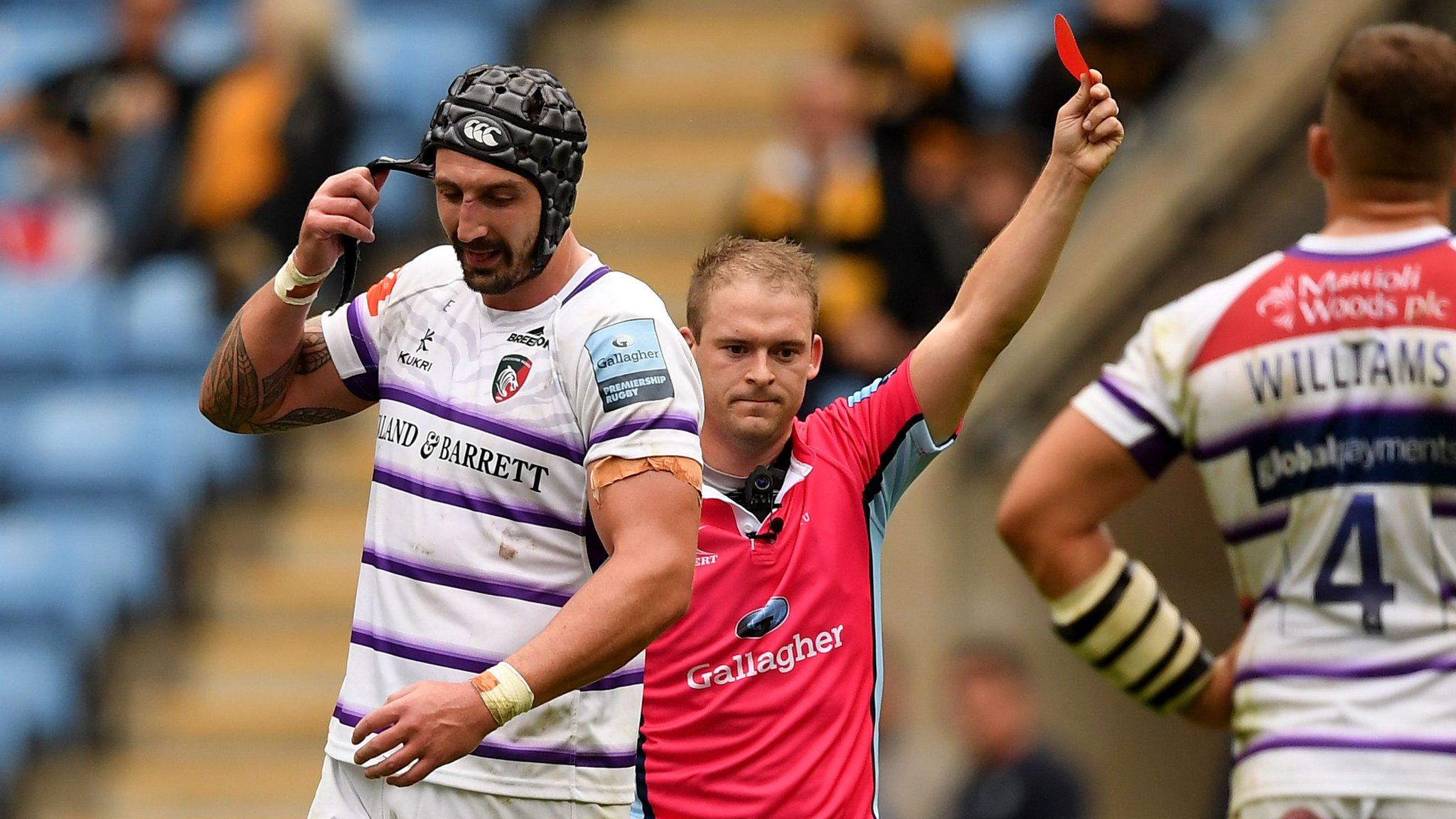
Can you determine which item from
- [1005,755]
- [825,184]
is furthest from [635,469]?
[825,184]

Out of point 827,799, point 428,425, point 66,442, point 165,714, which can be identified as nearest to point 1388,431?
point 827,799

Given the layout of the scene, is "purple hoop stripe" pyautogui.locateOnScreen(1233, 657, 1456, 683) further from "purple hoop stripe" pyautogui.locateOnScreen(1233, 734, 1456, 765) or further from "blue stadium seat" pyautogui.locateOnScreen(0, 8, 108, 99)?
"blue stadium seat" pyautogui.locateOnScreen(0, 8, 108, 99)

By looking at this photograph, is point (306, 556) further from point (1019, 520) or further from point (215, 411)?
point (1019, 520)

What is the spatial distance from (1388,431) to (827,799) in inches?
53.4

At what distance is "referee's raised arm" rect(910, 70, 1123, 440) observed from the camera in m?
4.64

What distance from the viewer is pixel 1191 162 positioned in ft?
30.4

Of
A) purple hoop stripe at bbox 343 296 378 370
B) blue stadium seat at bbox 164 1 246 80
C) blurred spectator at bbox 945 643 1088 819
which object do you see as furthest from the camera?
blue stadium seat at bbox 164 1 246 80

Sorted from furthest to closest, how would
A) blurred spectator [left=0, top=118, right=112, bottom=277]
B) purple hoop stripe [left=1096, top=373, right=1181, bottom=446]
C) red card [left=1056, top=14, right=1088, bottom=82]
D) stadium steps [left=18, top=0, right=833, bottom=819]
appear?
blurred spectator [left=0, top=118, right=112, bottom=277]
stadium steps [left=18, top=0, right=833, bottom=819]
purple hoop stripe [left=1096, top=373, right=1181, bottom=446]
red card [left=1056, top=14, right=1088, bottom=82]

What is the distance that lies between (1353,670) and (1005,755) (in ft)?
14.7

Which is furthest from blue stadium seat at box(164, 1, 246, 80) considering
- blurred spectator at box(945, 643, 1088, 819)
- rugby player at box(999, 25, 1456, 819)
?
rugby player at box(999, 25, 1456, 819)

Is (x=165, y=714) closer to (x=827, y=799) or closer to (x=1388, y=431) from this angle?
(x=827, y=799)

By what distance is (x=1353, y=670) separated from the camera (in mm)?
4355

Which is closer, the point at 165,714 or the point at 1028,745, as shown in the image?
the point at 1028,745

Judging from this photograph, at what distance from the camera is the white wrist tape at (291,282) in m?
4.31
